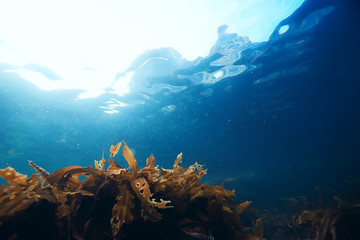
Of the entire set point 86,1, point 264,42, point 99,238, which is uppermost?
point 264,42

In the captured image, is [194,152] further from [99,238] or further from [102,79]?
[99,238]

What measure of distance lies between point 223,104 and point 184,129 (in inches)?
201

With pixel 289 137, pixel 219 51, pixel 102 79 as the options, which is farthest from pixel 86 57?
pixel 289 137

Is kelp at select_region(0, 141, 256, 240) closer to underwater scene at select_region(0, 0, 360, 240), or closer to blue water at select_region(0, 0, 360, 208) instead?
underwater scene at select_region(0, 0, 360, 240)

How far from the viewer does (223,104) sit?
46.9 ft

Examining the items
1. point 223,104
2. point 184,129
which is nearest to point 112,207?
point 223,104

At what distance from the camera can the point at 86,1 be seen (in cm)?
621

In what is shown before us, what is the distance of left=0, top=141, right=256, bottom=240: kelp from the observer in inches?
54.4

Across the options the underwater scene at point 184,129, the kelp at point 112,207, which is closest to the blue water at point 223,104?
the underwater scene at point 184,129

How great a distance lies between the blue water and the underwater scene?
103 mm

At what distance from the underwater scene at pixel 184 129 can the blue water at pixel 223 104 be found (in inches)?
4.0

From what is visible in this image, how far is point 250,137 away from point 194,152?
7395 mm

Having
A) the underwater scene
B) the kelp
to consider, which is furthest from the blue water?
the kelp

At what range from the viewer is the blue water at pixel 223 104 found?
32.1ft
